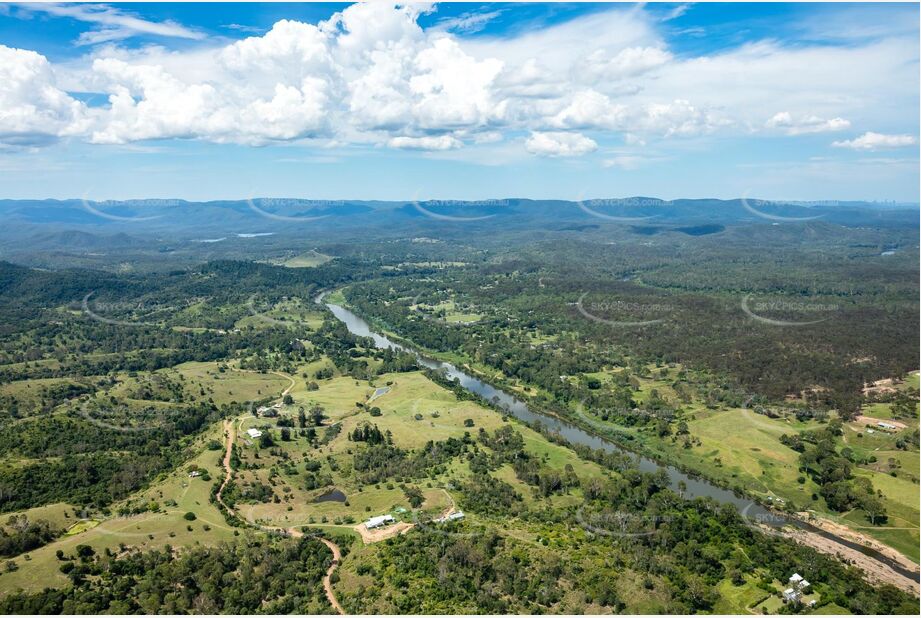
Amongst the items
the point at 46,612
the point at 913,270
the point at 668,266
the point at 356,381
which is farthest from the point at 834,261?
the point at 46,612

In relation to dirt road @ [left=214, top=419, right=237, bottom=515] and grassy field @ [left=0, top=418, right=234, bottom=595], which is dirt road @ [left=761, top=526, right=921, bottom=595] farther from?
dirt road @ [left=214, top=419, right=237, bottom=515]

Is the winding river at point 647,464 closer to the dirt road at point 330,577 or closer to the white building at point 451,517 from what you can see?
the white building at point 451,517

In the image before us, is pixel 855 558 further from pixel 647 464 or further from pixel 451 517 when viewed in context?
pixel 451 517

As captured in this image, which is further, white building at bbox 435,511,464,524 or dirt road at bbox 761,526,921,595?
white building at bbox 435,511,464,524

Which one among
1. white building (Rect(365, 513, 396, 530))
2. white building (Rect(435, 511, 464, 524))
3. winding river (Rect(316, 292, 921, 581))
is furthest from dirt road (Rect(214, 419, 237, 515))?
winding river (Rect(316, 292, 921, 581))

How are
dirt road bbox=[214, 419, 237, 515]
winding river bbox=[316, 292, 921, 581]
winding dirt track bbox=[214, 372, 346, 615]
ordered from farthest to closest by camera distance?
1. dirt road bbox=[214, 419, 237, 515]
2. winding river bbox=[316, 292, 921, 581]
3. winding dirt track bbox=[214, 372, 346, 615]
